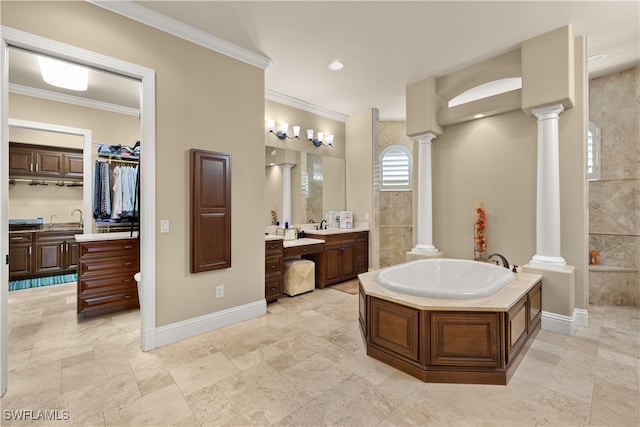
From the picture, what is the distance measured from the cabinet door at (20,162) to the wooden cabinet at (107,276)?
3015 mm

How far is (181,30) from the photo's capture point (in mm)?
2719

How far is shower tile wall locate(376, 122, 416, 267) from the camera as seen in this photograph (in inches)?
232

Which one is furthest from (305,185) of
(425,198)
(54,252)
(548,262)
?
(54,252)

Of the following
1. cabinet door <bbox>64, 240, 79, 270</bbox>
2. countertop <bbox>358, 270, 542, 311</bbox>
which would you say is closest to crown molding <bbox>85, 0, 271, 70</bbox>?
countertop <bbox>358, 270, 542, 311</bbox>

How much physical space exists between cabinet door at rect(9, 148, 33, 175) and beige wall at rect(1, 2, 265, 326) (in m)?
3.98

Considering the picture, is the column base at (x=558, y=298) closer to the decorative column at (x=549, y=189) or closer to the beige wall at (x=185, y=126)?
the decorative column at (x=549, y=189)

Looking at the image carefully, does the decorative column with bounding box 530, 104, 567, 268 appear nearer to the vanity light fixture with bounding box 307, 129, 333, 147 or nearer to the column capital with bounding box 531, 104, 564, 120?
the column capital with bounding box 531, 104, 564, 120

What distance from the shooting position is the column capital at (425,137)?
4.04 metres

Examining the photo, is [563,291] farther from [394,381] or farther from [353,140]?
[353,140]

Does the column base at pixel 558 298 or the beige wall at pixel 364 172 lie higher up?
the beige wall at pixel 364 172

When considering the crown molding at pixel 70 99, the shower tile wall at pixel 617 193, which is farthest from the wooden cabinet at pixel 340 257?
the crown molding at pixel 70 99

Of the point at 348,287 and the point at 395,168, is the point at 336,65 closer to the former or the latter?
the point at 395,168

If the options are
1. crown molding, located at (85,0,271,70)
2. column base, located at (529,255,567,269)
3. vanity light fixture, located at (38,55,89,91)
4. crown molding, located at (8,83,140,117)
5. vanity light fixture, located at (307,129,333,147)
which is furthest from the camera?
vanity light fixture, located at (307,129,333,147)

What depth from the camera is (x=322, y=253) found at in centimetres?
447
